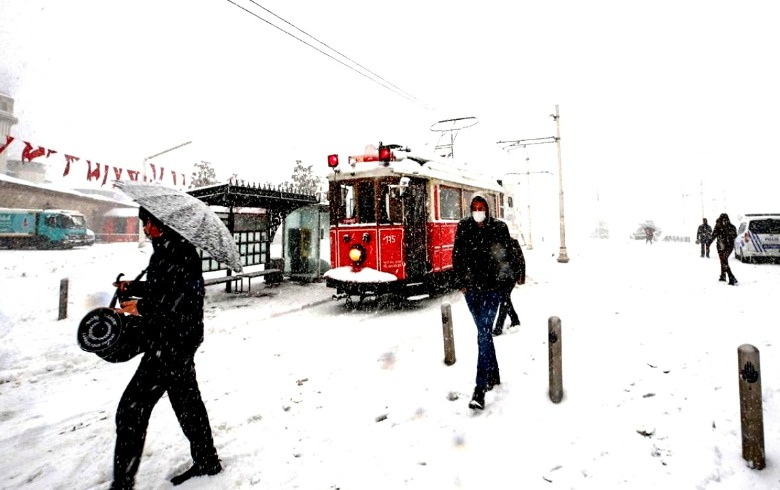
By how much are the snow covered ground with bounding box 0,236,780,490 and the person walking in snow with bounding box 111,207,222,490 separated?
0.60 metres

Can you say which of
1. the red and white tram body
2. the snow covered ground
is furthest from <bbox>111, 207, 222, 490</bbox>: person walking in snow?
the red and white tram body

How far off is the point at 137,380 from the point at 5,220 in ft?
114

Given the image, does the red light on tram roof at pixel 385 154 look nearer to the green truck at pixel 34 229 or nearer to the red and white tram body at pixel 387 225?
the red and white tram body at pixel 387 225

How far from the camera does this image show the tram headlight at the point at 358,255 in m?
8.92

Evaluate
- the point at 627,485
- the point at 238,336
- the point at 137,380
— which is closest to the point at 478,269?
the point at 627,485

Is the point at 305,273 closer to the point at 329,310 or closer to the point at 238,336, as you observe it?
the point at 329,310

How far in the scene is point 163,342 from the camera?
276 centimetres

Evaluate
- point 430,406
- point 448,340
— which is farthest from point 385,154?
point 430,406

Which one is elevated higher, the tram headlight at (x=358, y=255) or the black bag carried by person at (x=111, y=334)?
the tram headlight at (x=358, y=255)

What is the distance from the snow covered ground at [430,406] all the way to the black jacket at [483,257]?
1.34 m

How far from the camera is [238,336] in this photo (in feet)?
25.1

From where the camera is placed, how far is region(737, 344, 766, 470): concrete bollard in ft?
9.22

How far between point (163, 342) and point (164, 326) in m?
0.12

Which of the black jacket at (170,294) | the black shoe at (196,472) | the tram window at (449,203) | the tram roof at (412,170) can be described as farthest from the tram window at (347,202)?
the black shoe at (196,472)
